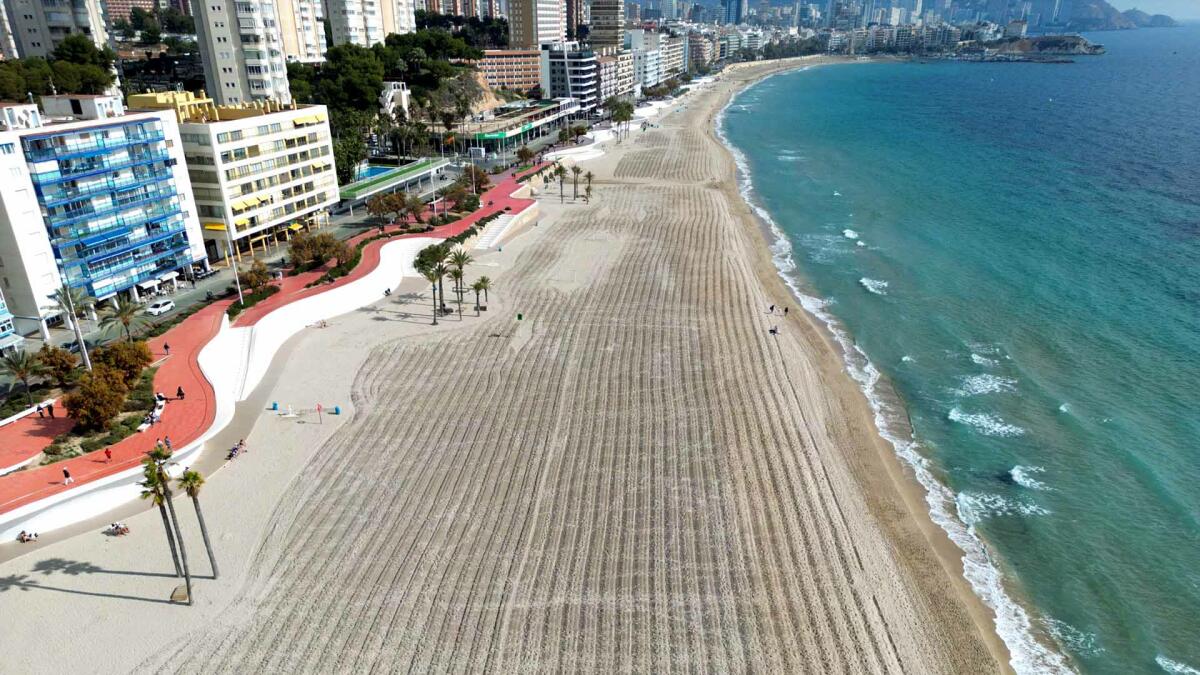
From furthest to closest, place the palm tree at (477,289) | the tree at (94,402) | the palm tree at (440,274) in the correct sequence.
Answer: the palm tree at (477,289)
the palm tree at (440,274)
the tree at (94,402)

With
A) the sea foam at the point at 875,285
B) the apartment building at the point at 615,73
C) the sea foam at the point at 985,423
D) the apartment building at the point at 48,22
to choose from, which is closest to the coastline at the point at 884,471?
the sea foam at the point at 985,423

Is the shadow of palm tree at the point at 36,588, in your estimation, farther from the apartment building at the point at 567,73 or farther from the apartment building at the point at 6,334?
the apartment building at the point at 567,73

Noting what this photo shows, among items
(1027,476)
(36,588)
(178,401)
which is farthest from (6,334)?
(1027,476)

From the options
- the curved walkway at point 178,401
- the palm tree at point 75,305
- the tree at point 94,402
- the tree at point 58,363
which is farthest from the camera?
the palm tree at point 75,305

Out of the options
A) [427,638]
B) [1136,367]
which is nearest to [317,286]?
[427,638]

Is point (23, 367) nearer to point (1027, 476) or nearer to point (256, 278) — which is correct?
point (256, 278)

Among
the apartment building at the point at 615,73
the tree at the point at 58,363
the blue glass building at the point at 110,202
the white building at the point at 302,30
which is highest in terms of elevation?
the white building at the point at 302,30

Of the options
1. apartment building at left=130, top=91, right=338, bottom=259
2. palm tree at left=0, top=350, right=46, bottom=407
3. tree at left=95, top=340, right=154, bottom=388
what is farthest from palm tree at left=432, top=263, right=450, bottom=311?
palm tree at left=0, top=350, right=46, bottom=407

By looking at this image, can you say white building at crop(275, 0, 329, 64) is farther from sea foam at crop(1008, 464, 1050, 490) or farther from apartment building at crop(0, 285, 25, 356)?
sea foam at crop(1008, 464, 1050, 490)
